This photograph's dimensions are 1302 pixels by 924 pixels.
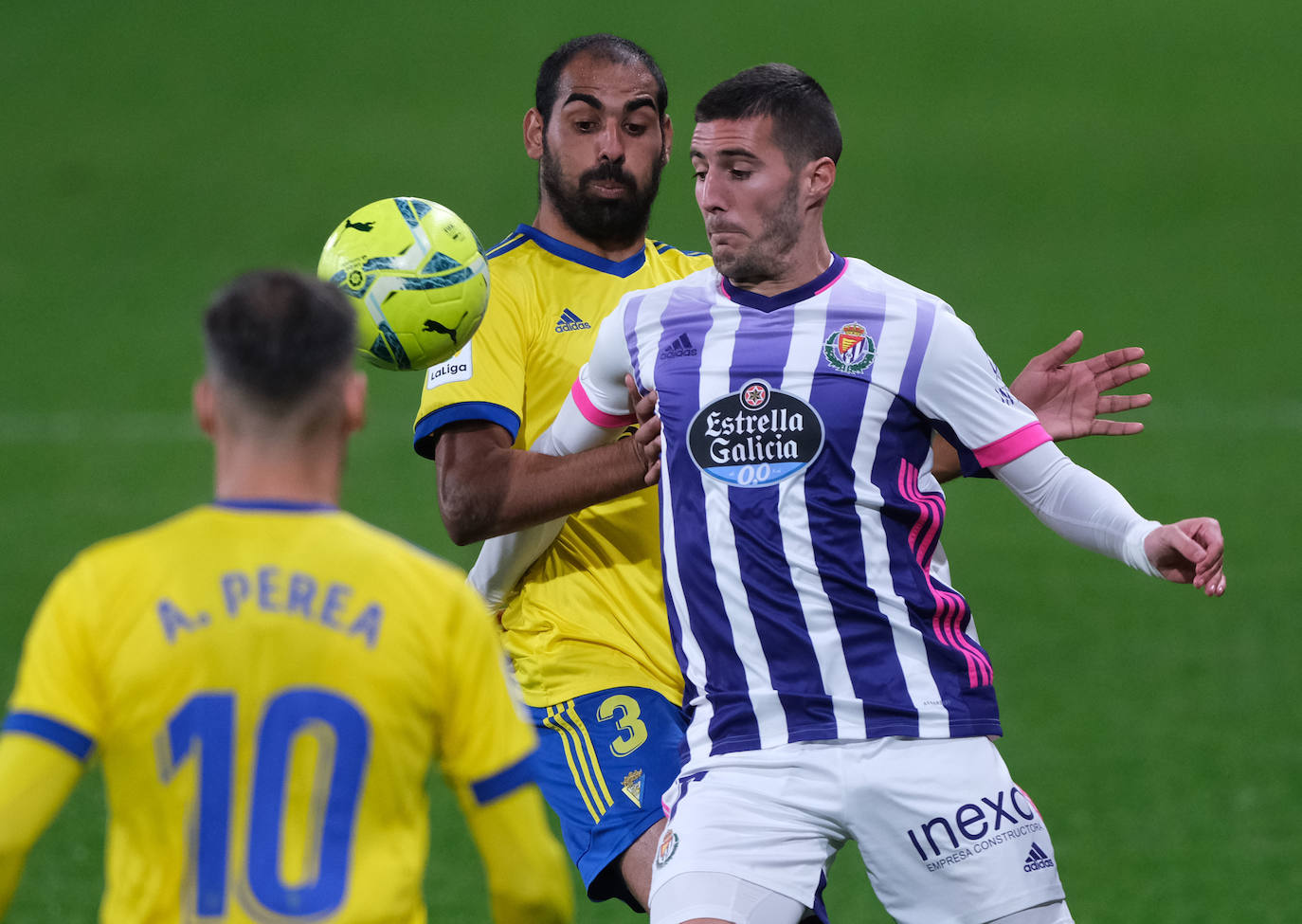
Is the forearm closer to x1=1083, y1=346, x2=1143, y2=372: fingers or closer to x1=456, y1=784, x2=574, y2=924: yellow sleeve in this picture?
x1=1083, y1=346, x2=1143, y2=372: fingers

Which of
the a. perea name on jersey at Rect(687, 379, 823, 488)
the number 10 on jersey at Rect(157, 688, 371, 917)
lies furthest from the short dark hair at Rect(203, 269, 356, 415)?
the a. perea name on jersey at Rect(687, 379, 823, 488)

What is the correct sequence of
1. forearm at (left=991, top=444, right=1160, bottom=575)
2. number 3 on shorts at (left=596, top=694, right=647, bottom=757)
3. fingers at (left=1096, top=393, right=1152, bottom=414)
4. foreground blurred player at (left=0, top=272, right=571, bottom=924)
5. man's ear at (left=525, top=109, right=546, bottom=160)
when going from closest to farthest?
foreground blurred player at (left=0, top=272, right=571, bottom=924) < forearm at (left=991, top=444, right=1160, bottom=575) < fingers at (left=1096, top=393, right=1152, bottom=414) < number 3 on shorts at (left=596, top=694, right=647, bottom=757) < man's ear at (left=525, top=109, right=546, bottom=160)

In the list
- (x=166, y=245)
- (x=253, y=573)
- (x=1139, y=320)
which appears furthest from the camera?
(x=166, y=245)

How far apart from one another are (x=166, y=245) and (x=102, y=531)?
32.5 feet

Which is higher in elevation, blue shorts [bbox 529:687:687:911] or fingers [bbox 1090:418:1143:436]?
fingers [bbox 1090:418:1143:436]

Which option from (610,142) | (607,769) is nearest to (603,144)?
(610,142)

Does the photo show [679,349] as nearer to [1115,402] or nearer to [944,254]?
[1115,402]

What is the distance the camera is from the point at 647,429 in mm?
4711

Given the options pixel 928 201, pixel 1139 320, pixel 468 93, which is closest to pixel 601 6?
pixel 468 93

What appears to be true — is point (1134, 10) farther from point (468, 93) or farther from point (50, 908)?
point (50, 908)

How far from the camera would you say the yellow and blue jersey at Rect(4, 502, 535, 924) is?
310 cm

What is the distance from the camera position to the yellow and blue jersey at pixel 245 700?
10.2ft

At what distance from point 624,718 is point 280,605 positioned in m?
2.21

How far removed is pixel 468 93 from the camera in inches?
1152
